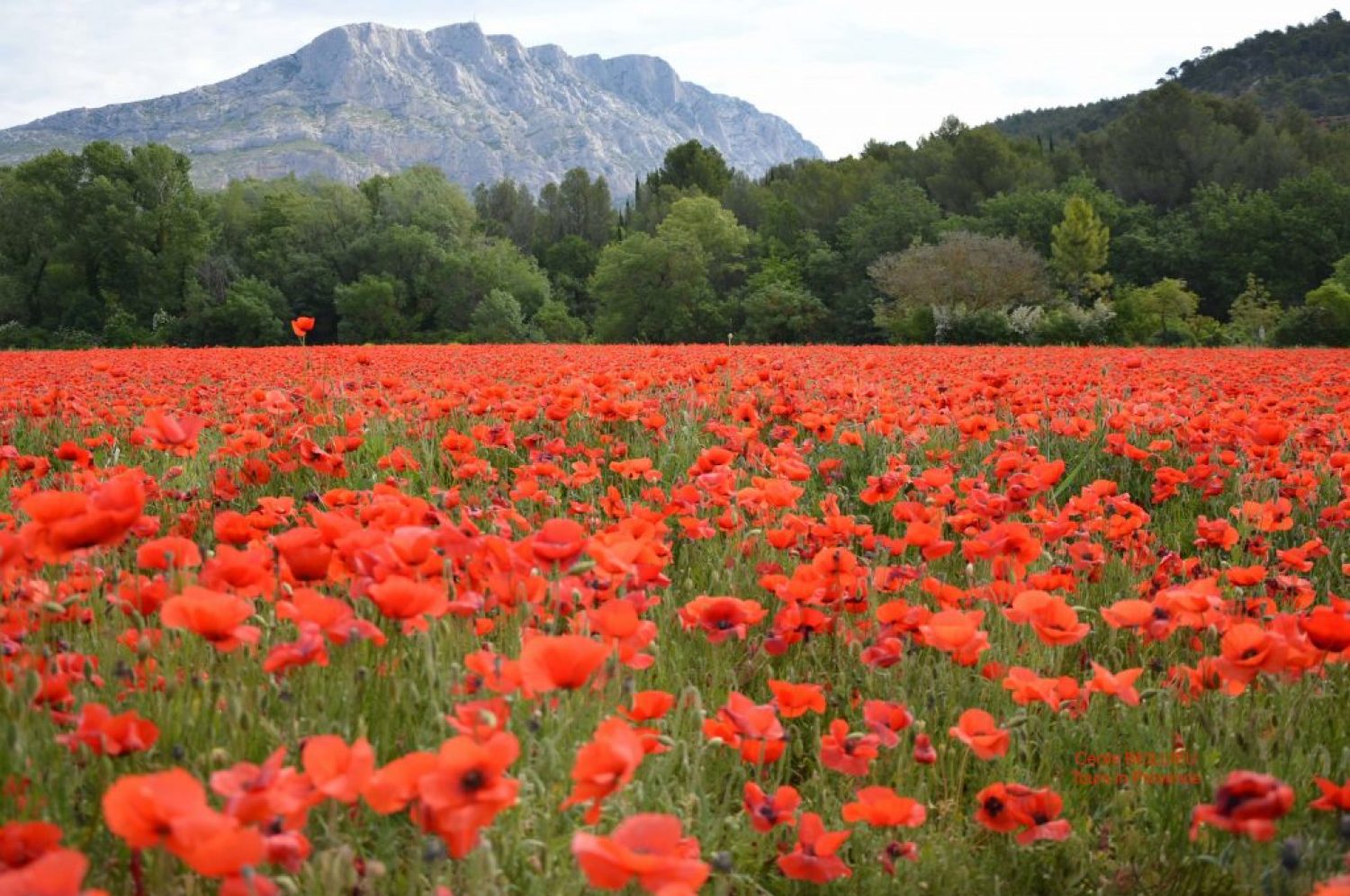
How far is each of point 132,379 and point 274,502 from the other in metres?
7.24

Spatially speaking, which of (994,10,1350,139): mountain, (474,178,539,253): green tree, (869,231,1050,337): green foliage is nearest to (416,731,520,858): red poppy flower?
(869,231,1050,337): green foliage

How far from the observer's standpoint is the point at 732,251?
56.9 metres

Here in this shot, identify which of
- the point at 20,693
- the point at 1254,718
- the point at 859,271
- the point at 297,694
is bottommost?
the point at 1254,718

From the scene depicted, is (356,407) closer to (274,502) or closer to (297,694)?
(274,502)

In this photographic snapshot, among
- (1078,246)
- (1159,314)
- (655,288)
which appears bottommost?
(1159,314)

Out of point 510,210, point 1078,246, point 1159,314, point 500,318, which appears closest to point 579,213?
point 510,210

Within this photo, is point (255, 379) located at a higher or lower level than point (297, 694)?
higher

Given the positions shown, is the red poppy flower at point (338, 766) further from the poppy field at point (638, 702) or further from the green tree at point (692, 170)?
the green tree at point (692, 170)

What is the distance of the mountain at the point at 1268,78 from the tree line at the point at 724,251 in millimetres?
32652

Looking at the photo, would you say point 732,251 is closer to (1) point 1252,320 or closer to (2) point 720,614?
(1) point 1252,320

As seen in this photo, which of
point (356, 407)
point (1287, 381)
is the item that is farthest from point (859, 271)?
point (356, 407)

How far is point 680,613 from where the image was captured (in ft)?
9.34

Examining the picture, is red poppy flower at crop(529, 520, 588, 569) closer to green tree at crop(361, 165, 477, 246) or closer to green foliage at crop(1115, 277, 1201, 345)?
green foliage at crop(1115, 277, 1201, 345)

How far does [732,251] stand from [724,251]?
0.60 metres
